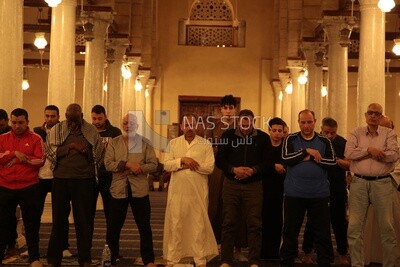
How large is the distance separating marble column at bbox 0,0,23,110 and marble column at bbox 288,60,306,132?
15.2 m

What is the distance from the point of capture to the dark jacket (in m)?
9.63

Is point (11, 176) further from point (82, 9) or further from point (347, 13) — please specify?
point (347, 13)

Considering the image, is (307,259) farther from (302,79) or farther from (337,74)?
(302,79)

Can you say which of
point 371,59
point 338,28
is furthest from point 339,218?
point 338,28

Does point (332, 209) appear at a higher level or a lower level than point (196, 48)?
lower

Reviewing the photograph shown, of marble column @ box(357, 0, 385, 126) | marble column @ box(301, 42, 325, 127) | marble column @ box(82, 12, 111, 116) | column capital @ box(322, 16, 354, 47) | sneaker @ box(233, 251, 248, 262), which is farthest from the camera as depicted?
marble column @ box(301, 42, 325, 127)

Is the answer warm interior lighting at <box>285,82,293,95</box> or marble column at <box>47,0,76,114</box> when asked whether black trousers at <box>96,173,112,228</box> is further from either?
warm interior lighting at <box>285,82,293,95</box>

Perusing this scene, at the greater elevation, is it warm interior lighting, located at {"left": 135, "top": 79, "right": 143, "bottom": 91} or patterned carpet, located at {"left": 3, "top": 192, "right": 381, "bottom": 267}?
warm interior lighting, located at {"left": 135, "top": 79, "right": 143, "bottom": 91}

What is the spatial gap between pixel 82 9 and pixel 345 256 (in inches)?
356

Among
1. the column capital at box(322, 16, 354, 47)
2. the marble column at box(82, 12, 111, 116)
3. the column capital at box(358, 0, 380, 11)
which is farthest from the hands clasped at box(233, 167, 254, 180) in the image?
the marble column at box(82, 12, 111, 116)

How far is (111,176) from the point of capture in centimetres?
1010

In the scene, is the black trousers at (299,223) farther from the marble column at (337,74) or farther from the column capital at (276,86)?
the column capital at (276,86)

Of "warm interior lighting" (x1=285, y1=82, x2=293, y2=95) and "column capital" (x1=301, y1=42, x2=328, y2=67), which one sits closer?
"column capital" (x1=301, y1=42, x2=328, y2=67)

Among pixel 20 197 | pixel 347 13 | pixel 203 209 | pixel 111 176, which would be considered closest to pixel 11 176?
pixel 20 197
